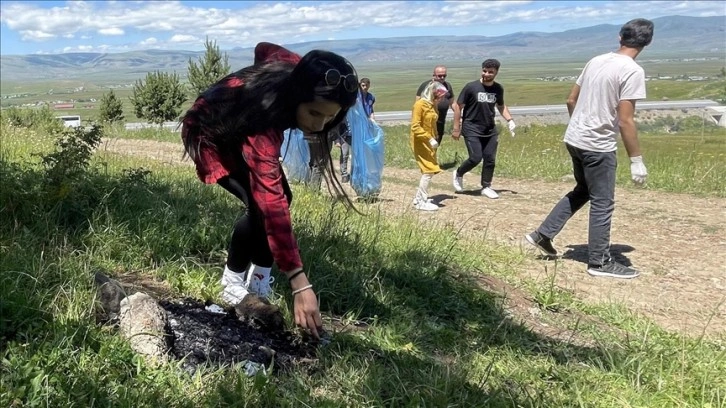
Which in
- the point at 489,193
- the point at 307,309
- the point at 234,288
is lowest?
the point at 489,193

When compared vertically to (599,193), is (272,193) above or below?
above

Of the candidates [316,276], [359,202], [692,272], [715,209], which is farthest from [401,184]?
[316,276]

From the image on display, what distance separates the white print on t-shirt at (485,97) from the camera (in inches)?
326

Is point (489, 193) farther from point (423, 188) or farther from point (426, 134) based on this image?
point (426, 134)

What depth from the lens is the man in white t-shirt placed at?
15.5 feet

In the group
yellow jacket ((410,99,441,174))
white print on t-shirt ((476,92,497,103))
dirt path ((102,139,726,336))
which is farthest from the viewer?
white print on t-shirt ((476,92,497,103))

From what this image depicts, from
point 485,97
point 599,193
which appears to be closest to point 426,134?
point 485,97

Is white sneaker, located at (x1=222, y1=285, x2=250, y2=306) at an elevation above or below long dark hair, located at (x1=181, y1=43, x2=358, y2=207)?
below

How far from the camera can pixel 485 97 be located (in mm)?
8281

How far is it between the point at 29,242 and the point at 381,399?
7.35ft

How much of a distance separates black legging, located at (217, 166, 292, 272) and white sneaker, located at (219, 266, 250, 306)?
4cm

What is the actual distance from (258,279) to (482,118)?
5693 mm

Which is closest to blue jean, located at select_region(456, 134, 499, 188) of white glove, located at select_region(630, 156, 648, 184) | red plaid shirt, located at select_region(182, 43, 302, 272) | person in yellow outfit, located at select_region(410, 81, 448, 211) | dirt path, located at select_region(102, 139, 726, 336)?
dirt path, located at select_region(102, 139, 726, 336)

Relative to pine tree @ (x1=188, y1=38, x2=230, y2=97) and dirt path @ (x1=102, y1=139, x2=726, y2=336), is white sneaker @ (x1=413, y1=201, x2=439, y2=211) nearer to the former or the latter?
dirt path @ (x1=102, y1=139, x2=726, y2=336)
